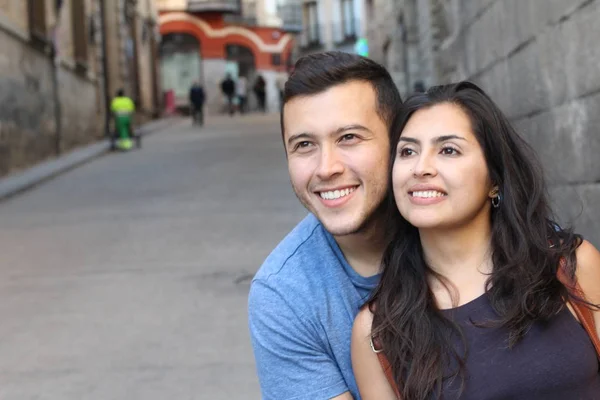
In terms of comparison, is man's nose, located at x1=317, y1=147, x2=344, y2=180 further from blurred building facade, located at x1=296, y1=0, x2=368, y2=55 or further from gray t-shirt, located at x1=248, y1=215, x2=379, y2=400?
blurred building facade, located at x1=296, y1=0, x2=368, y2=55

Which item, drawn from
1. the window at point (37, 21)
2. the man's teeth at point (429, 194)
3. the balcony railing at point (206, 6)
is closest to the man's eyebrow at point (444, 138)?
the man's teeth at point (429, 194)

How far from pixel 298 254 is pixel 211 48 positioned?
132ft

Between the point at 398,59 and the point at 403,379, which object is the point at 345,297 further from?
the point at 398,59

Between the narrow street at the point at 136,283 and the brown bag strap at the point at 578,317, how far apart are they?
5.63 ft

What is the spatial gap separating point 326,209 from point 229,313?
2.77m

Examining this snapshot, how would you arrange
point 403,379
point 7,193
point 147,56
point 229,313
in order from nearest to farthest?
point 403,379, point 229,313, point 7,193, point 147,56

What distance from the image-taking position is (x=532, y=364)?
211 centimetres

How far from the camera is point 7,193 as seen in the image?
1070 centimetres

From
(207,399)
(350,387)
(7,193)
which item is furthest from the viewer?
(7,193)

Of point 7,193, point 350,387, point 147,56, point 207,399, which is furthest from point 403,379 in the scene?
point 147,56

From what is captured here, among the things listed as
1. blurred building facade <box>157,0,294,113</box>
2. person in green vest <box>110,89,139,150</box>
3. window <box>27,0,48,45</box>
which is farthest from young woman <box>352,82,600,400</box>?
blurred building facade <box>157,0,294,113</box>

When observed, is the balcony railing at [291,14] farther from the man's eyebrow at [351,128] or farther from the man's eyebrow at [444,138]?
the man's eyebrow at [444,138]

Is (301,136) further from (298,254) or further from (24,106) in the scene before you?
(24,106)

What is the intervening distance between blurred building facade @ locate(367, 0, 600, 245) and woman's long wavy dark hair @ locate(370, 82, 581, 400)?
0.83 meters
